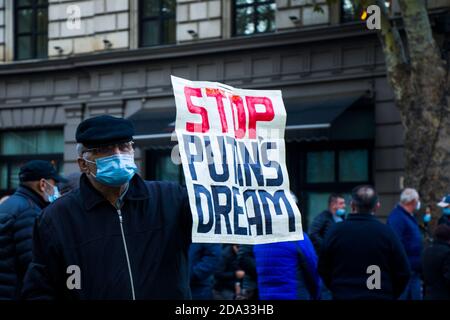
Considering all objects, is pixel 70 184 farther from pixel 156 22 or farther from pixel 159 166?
pixel 156 22

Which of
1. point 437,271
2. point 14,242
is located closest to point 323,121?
point 437,271

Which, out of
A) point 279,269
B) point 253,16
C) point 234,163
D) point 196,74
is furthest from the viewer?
point 196,74

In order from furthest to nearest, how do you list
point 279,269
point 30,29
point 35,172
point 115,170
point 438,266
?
point 30,29 → point 438,266 → point 279,269 → point 35,172 → point 115,170

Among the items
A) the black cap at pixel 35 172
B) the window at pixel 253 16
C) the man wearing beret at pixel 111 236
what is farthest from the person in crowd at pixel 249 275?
the window at pixel 253 16

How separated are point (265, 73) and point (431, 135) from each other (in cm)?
502

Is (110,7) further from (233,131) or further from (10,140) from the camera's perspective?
(233,131)

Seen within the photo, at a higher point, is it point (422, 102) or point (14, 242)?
point (422, 102)

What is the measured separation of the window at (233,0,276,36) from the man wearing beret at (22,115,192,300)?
13.7 meters

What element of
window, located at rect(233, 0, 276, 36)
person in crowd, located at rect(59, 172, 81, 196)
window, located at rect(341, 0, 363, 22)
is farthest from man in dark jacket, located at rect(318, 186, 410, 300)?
window, located at rect(233, 0, 276, 36)

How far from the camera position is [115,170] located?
4188mm

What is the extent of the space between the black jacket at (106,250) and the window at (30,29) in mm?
17382

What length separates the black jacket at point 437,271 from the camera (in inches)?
321

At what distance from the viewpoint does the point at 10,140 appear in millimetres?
21094

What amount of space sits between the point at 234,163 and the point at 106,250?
2.58 feet
